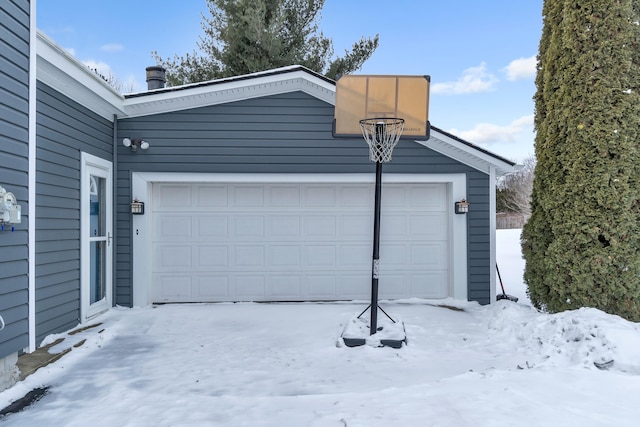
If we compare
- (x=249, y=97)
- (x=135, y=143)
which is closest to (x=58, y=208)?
(x=135, y=143)

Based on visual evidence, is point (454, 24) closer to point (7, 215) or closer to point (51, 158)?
point (51, 158)

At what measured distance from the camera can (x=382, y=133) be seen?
186 inches

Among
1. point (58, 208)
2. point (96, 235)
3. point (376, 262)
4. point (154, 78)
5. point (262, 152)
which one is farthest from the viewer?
point (154, 78)

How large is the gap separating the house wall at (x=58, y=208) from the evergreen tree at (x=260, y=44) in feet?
23.9

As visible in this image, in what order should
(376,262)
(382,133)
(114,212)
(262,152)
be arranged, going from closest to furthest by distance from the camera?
(376,262), (382,133), (114,212), (262,152)

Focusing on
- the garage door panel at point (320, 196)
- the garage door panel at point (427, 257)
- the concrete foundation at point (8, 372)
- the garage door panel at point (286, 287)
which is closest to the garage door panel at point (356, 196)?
the garage door panel at point (320, 196)

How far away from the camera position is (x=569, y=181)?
4559mm

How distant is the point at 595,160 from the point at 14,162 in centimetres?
524

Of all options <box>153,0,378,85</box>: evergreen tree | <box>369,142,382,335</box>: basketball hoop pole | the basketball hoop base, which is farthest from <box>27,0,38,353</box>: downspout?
<box>153,0,378,85</box>: evergreen tree

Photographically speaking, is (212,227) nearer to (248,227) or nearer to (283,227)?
(248,227)

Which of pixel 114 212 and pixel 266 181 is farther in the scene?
pixel 266 181

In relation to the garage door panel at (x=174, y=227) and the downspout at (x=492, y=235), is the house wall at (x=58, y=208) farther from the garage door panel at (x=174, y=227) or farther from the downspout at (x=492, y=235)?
the downspout at (x=492, y=235)

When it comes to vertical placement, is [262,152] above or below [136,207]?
above

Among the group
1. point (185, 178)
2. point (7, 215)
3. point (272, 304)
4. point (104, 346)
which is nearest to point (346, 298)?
point (272, 304)
